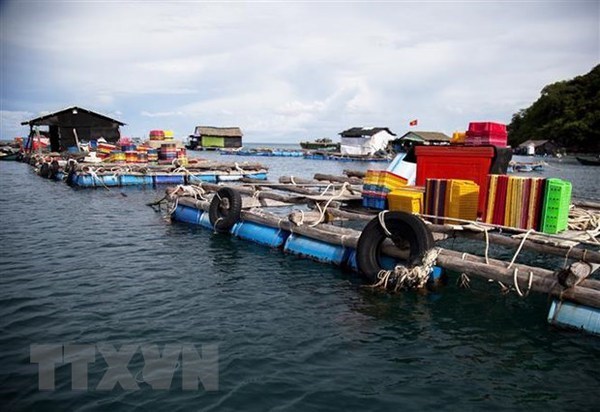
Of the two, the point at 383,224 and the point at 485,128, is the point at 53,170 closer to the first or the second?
the point at 383,224

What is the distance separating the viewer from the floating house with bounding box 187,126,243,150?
107625mm

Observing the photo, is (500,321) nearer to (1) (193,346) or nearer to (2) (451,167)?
(2) (451,167)

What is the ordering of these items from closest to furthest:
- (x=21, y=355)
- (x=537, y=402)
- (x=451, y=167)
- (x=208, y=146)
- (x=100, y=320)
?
(x=537, y=402) → (x=21, y=355) → (x=100, y=320) → (x=451, y=167) → (x=208, y=146)

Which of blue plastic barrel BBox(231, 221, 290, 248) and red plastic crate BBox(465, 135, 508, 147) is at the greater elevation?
red plastic crate BBox(465, 135, 508, 147)

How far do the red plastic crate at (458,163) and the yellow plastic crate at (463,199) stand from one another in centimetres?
34

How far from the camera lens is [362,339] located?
7820mm

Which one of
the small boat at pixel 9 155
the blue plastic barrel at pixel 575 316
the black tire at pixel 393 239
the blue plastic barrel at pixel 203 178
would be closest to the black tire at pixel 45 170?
the blue plastic barrel at pixel 203 178

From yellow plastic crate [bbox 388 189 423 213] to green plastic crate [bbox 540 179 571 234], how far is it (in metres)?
2.79

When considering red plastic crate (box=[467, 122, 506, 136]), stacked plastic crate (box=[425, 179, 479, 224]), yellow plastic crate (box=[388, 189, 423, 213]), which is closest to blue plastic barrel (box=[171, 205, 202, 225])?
yellow plastic crate (box=[388, 189, 423, 213])

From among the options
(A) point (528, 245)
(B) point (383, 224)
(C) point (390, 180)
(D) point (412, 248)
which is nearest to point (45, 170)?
(C) point (390, 180)

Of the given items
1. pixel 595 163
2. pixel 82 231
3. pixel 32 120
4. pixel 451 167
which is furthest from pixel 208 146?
pixel 451 167

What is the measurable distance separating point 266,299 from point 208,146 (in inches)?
4010

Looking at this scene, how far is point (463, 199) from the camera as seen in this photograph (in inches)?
421

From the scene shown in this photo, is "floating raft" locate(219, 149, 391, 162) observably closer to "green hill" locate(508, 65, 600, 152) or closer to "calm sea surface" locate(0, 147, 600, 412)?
"green hill" locate(508, 65, 600, 152)
